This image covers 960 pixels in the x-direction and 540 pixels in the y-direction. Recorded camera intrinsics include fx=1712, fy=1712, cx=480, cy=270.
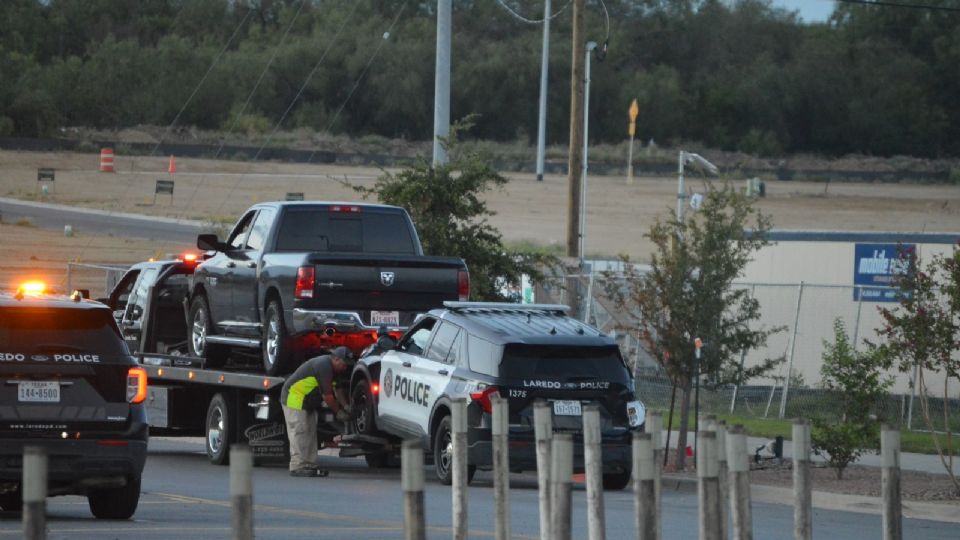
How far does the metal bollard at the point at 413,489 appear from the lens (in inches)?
308

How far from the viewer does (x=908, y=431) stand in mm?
24266

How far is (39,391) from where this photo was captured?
12.6 metres

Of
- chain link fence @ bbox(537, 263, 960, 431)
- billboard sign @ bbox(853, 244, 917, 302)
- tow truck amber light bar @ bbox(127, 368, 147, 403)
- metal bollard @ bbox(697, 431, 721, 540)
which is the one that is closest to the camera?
metal bollard @ bbox(697, 431, 721, 540)

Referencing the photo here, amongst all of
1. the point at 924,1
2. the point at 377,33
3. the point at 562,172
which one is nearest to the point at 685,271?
the point at 562,172

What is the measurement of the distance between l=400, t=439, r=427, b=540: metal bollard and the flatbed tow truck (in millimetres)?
8899

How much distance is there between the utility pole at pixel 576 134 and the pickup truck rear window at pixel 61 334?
15633 millimetres

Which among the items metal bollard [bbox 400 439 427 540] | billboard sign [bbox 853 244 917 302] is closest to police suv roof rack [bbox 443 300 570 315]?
metal bollard [bbox 400 439 427 540]

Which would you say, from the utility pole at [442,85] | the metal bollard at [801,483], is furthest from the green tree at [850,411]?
the metal bollard at [801,483]

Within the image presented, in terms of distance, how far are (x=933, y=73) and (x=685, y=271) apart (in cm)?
8420

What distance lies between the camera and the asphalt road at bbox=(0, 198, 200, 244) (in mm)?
48938

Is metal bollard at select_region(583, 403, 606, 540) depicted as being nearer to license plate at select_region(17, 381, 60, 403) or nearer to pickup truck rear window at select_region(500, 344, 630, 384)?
license plate at select_region(17, 381, 60, 403)

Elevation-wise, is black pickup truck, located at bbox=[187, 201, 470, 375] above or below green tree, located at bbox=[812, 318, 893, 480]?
above

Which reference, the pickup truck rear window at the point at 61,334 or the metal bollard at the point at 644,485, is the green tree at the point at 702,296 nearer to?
the pickup truck rear window at the point at 61,334

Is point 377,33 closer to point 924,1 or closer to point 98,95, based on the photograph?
point 98,95
